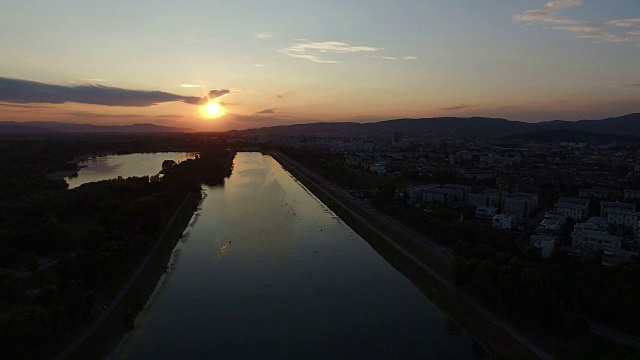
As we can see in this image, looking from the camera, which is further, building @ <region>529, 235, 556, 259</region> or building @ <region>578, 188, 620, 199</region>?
building @ <region>578, 188, 620, 199</region>

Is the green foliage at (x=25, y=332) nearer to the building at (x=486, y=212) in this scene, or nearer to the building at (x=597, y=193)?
the building at (x=486, y=212)

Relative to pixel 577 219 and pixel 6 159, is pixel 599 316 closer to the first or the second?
pixel 577 219

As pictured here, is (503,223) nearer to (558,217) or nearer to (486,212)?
(486,212)

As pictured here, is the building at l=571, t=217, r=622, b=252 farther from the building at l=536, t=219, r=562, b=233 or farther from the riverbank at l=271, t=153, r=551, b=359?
the riverbank at l=271, t=153, r=551, b=359

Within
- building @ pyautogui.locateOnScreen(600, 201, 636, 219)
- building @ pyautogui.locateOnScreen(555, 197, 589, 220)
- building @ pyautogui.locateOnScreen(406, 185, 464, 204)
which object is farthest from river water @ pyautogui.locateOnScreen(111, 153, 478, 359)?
building @ pyautogui.locateOnScreen(600, 201, 636, 219)

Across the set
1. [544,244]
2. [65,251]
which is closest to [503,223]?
[544,244]

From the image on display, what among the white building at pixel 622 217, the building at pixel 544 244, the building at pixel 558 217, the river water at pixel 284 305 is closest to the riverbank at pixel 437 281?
the river water at pixel 284 305
